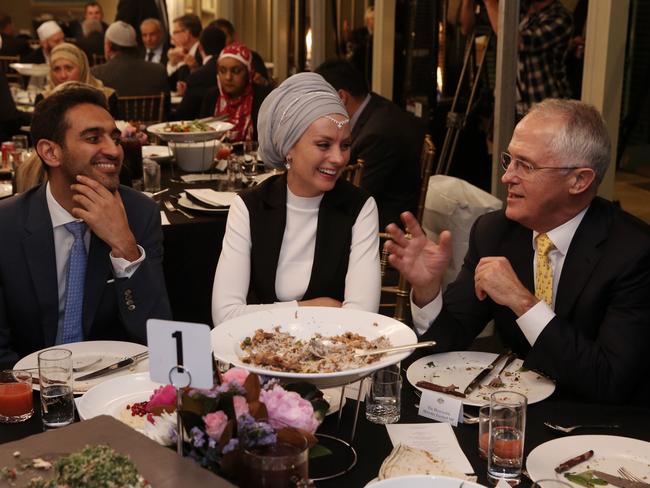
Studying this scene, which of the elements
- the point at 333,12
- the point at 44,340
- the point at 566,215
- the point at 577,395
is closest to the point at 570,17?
the point at 566,215

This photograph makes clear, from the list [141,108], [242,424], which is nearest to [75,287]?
[242,424]

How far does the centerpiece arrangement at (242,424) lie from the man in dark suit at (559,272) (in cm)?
87

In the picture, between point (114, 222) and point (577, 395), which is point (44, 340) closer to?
point (114, 222)

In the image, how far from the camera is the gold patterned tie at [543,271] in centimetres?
242

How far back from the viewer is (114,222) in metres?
2.57

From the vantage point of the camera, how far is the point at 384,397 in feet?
6.25

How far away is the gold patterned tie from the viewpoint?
242 centimetres

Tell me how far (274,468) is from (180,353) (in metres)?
0.23

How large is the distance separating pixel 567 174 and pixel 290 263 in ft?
2.95

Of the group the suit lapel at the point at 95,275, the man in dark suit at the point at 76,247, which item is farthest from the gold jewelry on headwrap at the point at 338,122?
the suit lapel at the point at 95,275

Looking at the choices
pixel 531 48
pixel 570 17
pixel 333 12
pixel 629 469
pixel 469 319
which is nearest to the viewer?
pixel 629 469

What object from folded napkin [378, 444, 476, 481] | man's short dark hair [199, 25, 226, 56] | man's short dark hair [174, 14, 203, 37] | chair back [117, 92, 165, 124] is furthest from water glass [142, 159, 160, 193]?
man's short dark hair [174, 14, 203, 37]

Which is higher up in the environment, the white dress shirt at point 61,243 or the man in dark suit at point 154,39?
the man in dark suit at point 154,39

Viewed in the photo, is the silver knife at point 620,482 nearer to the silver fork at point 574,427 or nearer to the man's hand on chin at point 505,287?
the silver fork at point 574,427
